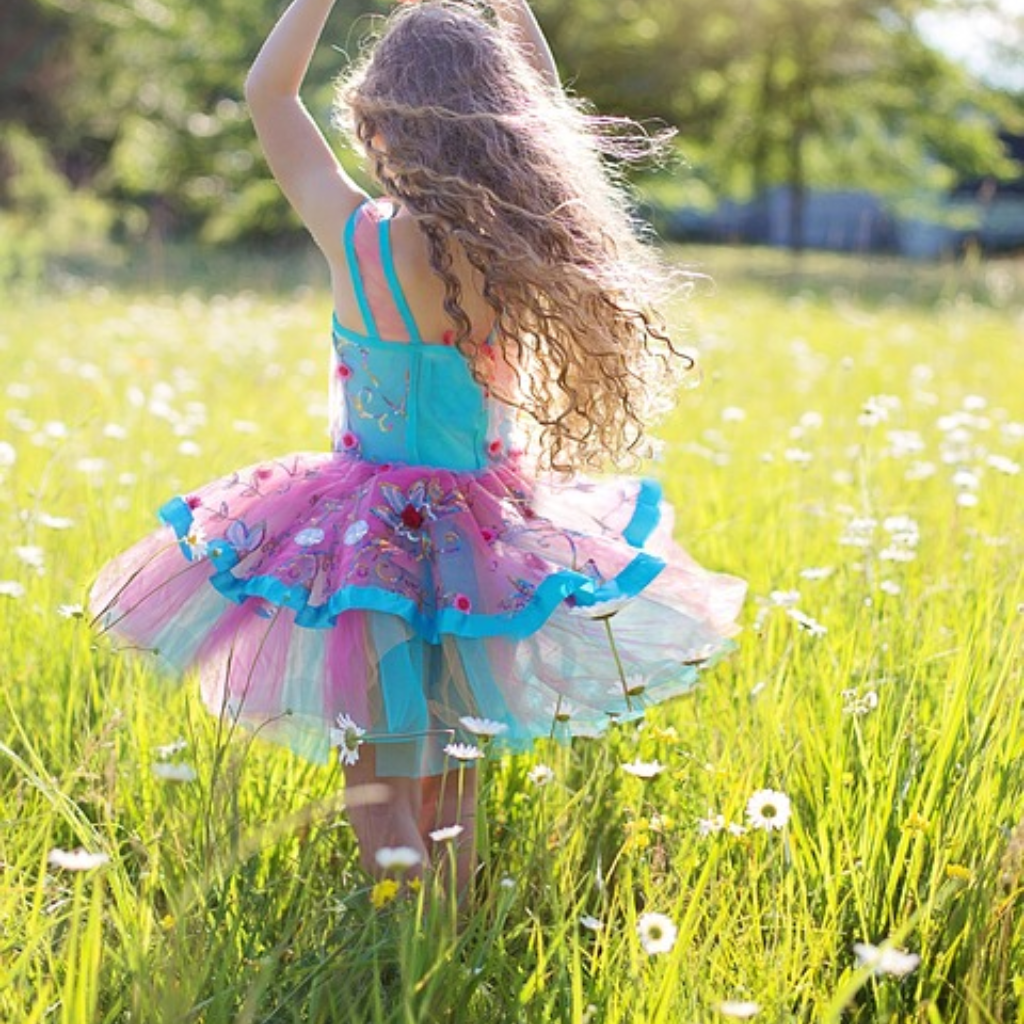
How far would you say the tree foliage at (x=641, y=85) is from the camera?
20.5 m

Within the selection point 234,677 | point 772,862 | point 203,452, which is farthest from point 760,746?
point 203,452

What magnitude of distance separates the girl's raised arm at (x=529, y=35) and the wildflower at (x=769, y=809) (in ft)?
4.46

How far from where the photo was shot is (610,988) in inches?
69.0

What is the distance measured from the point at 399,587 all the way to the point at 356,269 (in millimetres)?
524

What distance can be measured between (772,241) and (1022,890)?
125 ft

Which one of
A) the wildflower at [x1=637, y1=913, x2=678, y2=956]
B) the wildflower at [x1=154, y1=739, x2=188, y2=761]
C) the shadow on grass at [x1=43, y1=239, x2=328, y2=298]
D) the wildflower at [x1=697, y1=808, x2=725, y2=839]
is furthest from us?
the shadow on grass at [x1=43, y1=239, x2=328, y2=298]

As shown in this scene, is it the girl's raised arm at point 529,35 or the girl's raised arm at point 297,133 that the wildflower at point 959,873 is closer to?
the girl's raised arm at point 297,133

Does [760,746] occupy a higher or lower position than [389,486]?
lower

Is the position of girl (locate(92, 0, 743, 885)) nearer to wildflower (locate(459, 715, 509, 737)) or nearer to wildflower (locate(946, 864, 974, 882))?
wildflower (locate(459, 715, 509, 737))

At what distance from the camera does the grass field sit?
5.69ft

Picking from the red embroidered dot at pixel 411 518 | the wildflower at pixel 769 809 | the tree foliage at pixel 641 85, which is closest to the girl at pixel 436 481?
the red embroidered dot at pixel 411 518

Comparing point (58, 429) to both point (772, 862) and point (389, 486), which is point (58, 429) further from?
point (772, 862)

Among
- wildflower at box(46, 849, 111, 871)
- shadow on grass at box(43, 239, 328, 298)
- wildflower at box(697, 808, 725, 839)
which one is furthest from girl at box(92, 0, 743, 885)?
shadow on grass at box(43, 239, 328, 298)

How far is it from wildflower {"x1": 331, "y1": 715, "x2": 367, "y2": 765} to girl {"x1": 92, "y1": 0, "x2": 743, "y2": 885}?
0.05ft
